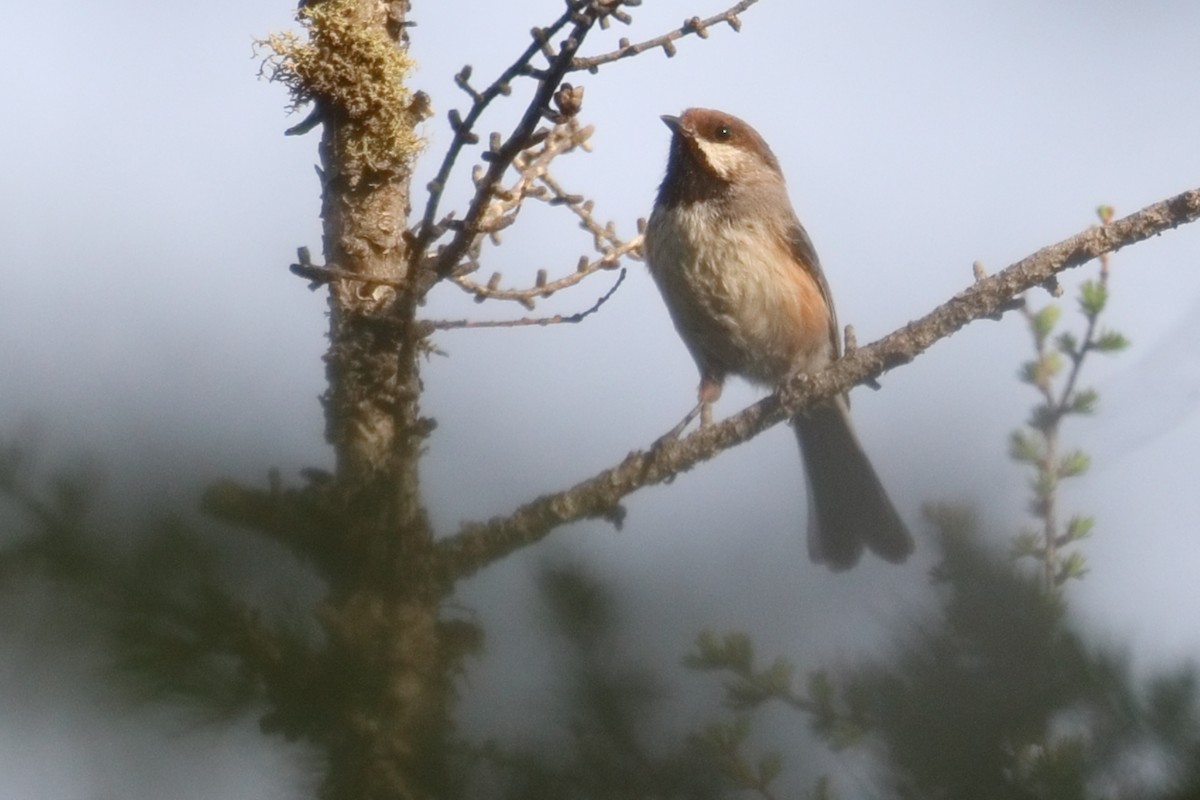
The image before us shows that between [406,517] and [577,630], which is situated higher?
[406,517]

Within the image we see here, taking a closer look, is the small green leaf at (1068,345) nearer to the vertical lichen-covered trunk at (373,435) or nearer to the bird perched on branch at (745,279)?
the vertical lichen-covered trunk at (373,435)

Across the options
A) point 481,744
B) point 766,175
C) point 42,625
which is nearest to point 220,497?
point 42,625

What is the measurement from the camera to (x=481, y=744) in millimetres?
1144

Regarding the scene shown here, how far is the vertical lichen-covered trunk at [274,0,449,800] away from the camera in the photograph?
44.6 inches

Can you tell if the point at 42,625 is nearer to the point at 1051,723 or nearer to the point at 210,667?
the point at 210,667

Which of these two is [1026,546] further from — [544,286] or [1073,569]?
[544,286]

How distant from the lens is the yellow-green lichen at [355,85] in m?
3.70

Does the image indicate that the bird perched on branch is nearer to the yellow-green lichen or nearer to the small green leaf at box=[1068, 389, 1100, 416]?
the yellow-green lichen

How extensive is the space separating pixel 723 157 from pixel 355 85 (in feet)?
7.71

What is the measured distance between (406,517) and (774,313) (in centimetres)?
417

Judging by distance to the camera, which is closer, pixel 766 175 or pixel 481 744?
pixel 481 744

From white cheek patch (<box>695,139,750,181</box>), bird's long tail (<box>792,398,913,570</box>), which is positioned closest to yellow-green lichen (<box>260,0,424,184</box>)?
white cheek patch (<box>695,139,750,181</box>)

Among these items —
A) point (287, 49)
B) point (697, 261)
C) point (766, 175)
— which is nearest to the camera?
point (287, 49)

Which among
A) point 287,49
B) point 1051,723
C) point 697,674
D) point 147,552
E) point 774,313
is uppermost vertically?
point 287,49
